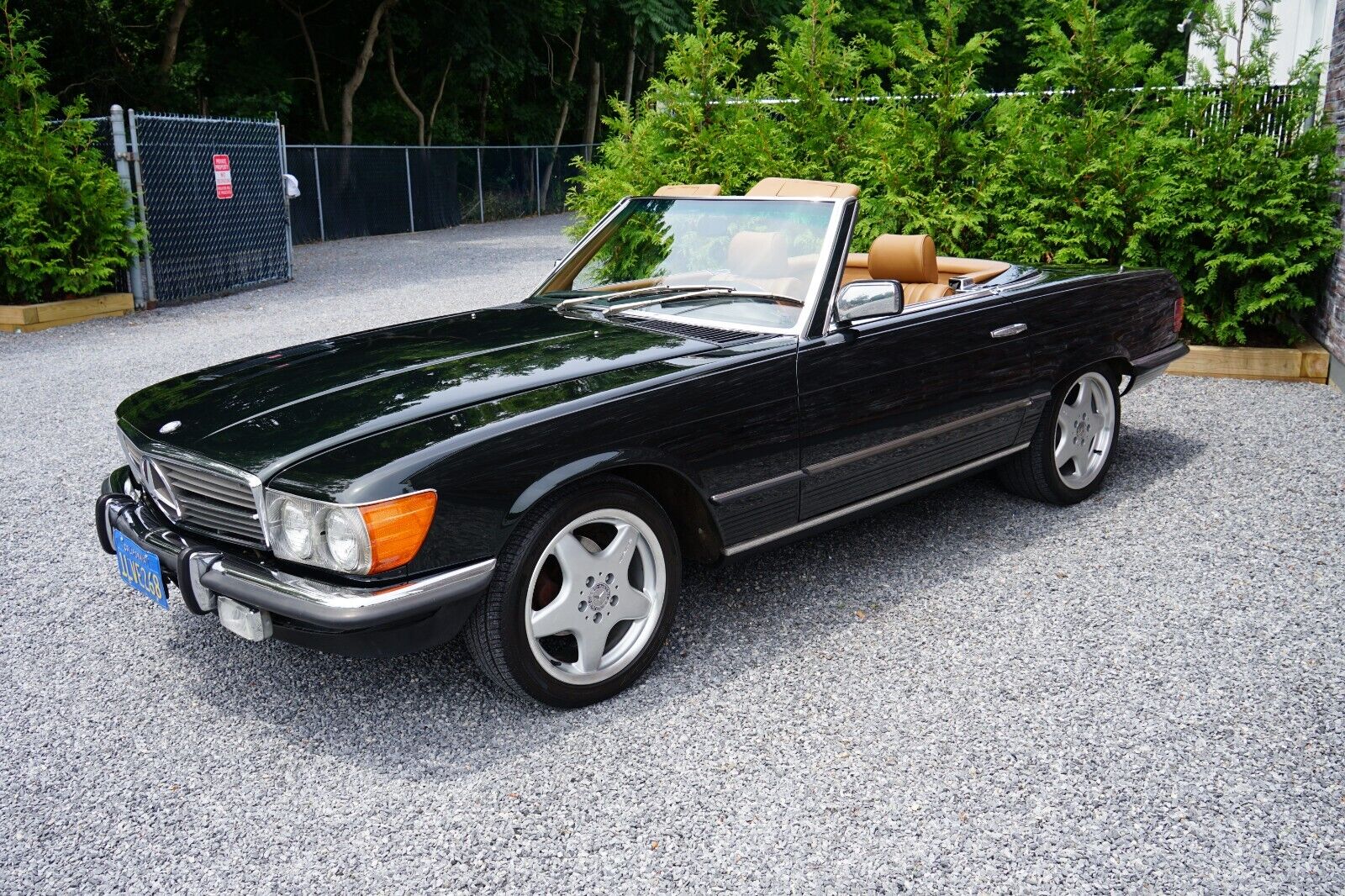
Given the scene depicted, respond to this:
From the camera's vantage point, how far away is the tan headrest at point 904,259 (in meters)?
4.66

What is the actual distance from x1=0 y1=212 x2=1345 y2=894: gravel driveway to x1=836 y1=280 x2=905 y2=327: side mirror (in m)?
1.12

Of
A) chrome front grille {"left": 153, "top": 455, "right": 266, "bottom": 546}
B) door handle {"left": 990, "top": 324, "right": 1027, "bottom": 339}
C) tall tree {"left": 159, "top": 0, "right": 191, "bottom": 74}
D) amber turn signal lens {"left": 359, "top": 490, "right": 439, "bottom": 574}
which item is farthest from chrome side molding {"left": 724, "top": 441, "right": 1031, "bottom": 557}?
tall tree {"left": 159, "top": 0, "right": 191, "bottom": 74}

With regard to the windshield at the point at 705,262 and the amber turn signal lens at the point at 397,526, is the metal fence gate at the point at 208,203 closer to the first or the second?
the windshield at the point at 705,262

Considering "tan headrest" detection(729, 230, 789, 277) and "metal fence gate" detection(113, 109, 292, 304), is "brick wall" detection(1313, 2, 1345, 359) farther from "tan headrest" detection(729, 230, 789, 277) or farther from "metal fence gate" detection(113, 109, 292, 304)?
"metal fence gate" detection(113, 109, 292, 304)

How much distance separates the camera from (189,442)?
10.8 ft

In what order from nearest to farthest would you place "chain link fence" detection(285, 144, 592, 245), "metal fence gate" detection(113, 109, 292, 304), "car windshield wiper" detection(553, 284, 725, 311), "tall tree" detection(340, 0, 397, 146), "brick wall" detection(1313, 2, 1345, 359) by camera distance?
"car windshield wiper" detection(553, 284, 725, 311)
"brick wall" detection(1313, 2, 1345, 359)
"metal fence gate" detection(113, 109, 292, 304)
"chain link fence" detection(285, 144, 592, 245)
"tall tree" detection(340, 0, 397, 146)

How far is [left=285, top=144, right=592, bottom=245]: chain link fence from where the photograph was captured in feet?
68.4

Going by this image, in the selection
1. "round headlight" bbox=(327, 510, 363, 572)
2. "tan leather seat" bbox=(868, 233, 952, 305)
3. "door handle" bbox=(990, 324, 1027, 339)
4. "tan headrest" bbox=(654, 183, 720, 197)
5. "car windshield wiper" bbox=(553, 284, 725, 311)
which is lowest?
"round headlight" bbox=(327, 510, 363, 572)

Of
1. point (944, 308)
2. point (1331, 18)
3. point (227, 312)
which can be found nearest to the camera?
point (944, 308)

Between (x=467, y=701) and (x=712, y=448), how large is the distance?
43.9 inches

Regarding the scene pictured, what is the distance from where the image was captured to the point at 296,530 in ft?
9.81

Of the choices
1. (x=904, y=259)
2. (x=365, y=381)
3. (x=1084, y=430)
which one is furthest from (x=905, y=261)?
(x=365, y=381)

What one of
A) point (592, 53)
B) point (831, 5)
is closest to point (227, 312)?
point (831, 5)

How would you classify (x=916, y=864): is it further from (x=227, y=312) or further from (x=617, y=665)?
(x=227, y=312)
